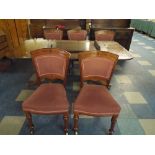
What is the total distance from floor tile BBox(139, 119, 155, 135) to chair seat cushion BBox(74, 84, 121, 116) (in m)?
0.66

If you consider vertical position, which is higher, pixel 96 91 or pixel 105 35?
pixel 105 35

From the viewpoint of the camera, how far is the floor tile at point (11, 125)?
1.90 meters

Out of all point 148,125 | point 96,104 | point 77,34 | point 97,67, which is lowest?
point 148,125

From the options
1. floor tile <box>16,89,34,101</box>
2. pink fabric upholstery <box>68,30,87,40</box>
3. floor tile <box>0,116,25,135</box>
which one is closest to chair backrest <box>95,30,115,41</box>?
pink fabric upholstery <box>68,30,87,40</box>

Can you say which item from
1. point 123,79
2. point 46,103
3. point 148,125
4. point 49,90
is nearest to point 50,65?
point 49,90

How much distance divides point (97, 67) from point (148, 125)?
1.03 metres

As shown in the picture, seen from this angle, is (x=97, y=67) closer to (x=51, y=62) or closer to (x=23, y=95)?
(x=51, y=62)

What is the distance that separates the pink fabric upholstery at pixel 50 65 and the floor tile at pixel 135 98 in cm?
127

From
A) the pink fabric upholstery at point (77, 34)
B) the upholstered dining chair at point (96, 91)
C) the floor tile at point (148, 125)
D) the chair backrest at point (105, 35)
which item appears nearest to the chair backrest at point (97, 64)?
the upholstered dining chair at point (96, 91)

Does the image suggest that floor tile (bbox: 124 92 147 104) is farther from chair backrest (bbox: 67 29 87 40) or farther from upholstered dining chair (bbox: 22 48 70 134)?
chair backrest (bbox: 67 29 87 40)

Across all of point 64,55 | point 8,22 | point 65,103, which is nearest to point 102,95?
point 65,103

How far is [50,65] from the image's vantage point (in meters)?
2.02
